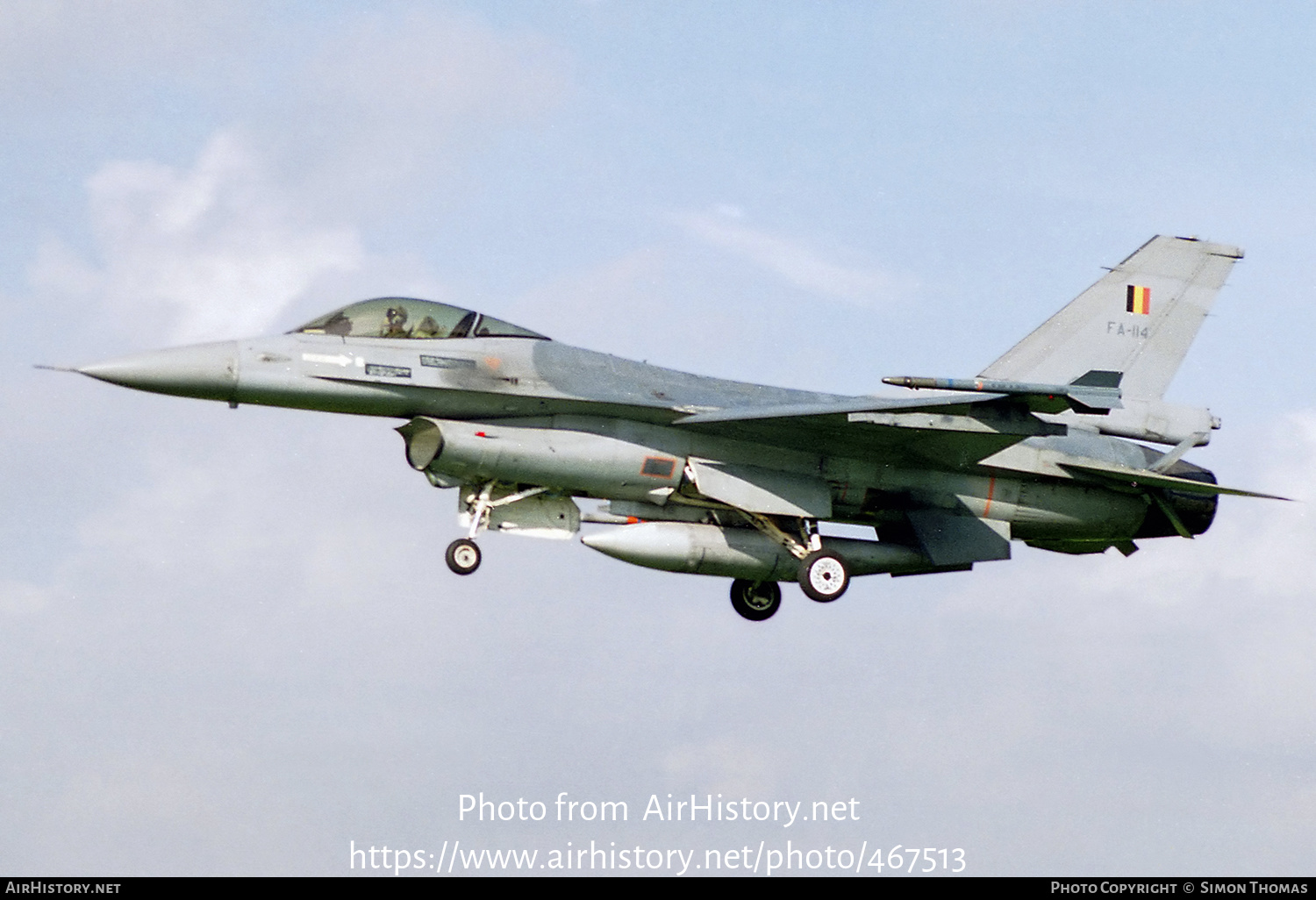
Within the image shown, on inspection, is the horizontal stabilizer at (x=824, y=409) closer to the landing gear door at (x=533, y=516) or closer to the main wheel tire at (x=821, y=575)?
the landing gear door at (x=533, y=516)

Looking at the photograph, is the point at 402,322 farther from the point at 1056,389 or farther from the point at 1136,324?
the point at 1136,324

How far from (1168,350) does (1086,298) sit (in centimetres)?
121

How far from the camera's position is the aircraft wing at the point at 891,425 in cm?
1747

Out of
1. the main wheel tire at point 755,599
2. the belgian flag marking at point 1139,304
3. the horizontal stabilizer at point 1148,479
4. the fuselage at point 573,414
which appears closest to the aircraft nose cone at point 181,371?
the fuselage at point 573,414

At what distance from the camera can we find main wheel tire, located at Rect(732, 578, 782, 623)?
2038 centimetres

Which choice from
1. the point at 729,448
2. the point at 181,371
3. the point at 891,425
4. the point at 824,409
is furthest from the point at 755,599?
the point at 181,371

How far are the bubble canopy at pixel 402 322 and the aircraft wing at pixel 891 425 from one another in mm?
2494

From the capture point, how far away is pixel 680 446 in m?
18.2

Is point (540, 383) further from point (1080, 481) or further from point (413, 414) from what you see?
point (1080, 481)

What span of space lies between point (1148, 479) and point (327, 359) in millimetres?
9373

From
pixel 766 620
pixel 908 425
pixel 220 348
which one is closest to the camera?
pixel 220 348

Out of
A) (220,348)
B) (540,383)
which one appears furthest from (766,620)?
(220,348)

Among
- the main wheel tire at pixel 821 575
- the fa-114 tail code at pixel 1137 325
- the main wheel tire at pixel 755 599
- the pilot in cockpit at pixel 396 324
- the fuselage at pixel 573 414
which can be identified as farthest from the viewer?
the fa-114 tail code at pixel 1137 325

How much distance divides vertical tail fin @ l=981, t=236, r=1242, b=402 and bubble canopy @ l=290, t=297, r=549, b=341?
711 cm
